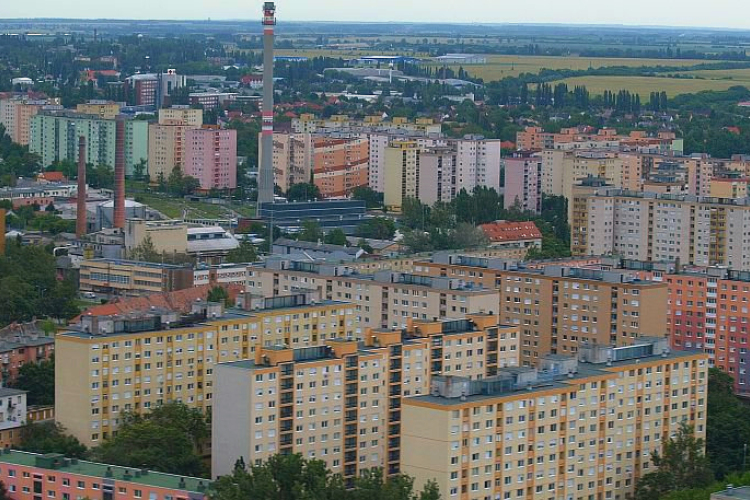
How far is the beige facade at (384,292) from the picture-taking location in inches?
780

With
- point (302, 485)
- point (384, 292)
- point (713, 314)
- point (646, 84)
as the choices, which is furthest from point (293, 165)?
point (646, 84)

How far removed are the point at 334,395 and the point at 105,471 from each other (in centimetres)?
197

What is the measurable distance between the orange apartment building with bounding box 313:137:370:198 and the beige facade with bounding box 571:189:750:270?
453 inches

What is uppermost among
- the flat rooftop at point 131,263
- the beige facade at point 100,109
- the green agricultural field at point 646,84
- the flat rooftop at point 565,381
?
the beige facade at point 100,109

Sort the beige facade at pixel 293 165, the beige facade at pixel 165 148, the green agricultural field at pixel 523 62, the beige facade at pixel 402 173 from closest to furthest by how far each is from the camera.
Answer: the beige facade at pixel 402 173, the beige facade at pixel 293 165, the beige facade at pixel 165 148, the green agricultural field at pixel 523 62

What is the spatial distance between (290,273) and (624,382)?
6.71 m

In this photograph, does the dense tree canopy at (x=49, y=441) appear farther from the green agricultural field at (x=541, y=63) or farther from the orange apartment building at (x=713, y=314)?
the green agricultural field at (x=541, y=63)

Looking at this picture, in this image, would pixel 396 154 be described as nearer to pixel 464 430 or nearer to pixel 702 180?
pixel 702 180

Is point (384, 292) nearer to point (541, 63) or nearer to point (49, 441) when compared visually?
point (49, 441)

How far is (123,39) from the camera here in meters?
98.4

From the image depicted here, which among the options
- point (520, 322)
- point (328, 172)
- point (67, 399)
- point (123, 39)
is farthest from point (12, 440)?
point (123, 39)

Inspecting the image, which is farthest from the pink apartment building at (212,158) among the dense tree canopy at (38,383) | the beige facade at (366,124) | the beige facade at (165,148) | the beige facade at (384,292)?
the dense tree canopy at (38,383)

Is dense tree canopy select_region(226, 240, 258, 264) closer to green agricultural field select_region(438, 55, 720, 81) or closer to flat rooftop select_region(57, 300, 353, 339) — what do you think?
flat rooftop select_region(57, 300, 353, 339)

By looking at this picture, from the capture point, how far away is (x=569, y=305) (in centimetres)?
2075
